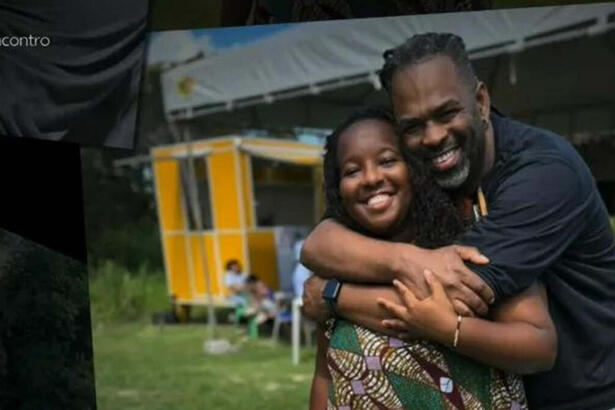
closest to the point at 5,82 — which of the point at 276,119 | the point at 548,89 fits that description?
the point at 276,119

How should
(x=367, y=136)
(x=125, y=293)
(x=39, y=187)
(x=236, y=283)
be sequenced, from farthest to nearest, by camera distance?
(x=236, y=283) < (x=125, y=293) < (x=39, y=187) < (x=367, y=136)

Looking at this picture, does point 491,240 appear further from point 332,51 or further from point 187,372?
point 187,372

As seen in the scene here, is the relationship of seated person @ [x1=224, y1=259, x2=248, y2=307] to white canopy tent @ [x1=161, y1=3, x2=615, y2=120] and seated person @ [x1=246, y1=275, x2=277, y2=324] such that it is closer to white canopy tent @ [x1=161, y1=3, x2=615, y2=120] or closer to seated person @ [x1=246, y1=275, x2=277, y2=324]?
seated person @ [x1=246, y1=275, x2=277, y2=324]

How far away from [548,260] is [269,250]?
3.69 m

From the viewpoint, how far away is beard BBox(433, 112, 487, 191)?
57.6 inches

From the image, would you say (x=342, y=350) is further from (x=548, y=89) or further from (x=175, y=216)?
(x=175, y=216)

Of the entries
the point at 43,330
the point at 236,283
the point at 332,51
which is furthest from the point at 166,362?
the point at 332,51

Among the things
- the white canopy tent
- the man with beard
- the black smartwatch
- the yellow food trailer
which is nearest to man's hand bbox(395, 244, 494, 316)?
the man with beard

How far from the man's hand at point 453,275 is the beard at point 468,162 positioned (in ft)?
0.44

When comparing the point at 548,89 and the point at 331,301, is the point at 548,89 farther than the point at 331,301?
Yes

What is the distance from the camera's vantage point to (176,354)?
14.8 feet

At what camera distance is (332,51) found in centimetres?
314

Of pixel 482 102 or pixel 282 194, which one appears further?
pixel 282 194

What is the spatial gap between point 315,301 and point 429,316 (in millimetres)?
258
